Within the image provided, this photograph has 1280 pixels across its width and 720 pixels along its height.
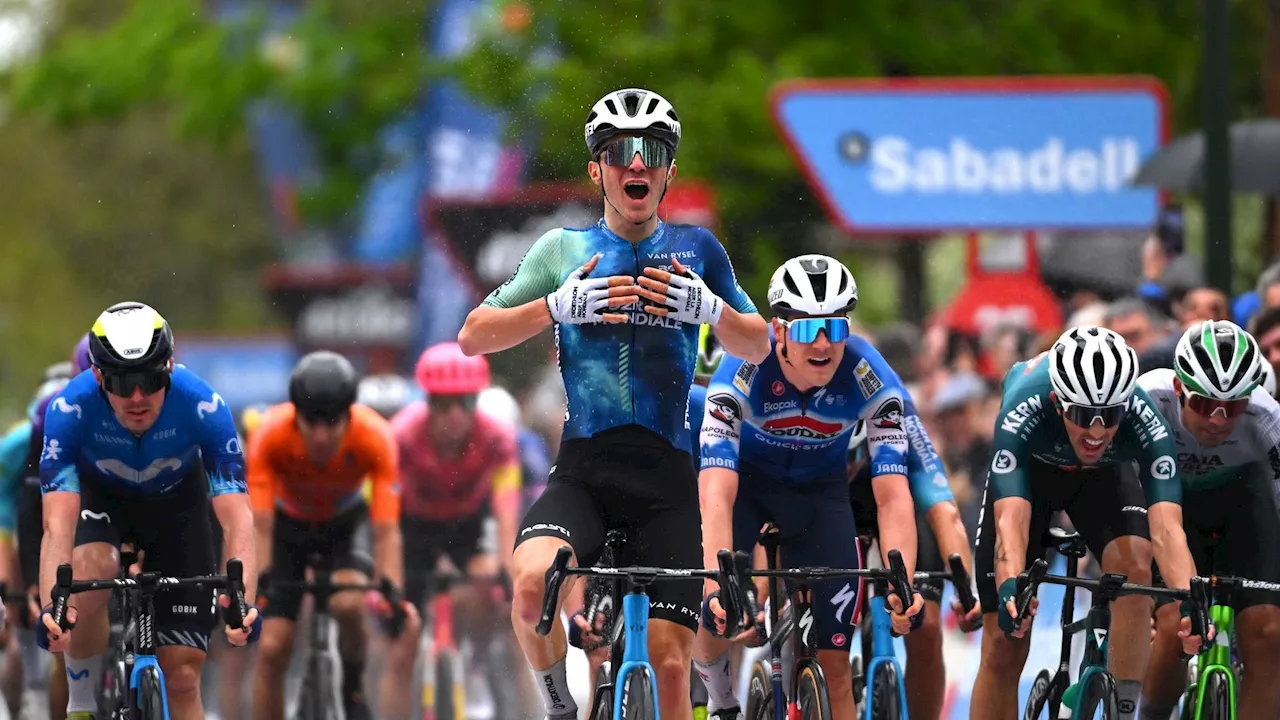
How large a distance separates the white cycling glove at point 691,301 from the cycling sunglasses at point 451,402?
4658 mm

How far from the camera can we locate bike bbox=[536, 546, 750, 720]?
24.5 feet

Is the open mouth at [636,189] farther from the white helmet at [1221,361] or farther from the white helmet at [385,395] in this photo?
the white helmet at [385,395]

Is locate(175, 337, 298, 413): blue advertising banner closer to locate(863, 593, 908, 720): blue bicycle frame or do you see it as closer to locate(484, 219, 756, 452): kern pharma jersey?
locate(863, 593, 908, 720): blue bicycle frame

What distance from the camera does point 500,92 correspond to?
2297 centimetres

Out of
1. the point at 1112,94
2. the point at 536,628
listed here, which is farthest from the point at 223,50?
the point at 536,628

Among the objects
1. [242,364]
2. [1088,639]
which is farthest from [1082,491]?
[242,364]

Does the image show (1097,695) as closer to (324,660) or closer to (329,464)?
(324,660)

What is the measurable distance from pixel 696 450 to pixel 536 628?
7.75ft

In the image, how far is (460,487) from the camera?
12.8 m

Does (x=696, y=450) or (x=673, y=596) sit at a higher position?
(x=696, y=450)

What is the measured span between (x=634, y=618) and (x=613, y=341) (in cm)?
101

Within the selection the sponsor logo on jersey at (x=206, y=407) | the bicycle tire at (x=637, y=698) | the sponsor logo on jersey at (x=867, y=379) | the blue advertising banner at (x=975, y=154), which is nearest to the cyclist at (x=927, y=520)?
the sponsor logo on jersey at (x=867, y=379)

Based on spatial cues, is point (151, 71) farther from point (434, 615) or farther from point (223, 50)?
point (434, 615)

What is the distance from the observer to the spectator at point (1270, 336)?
11.2m
